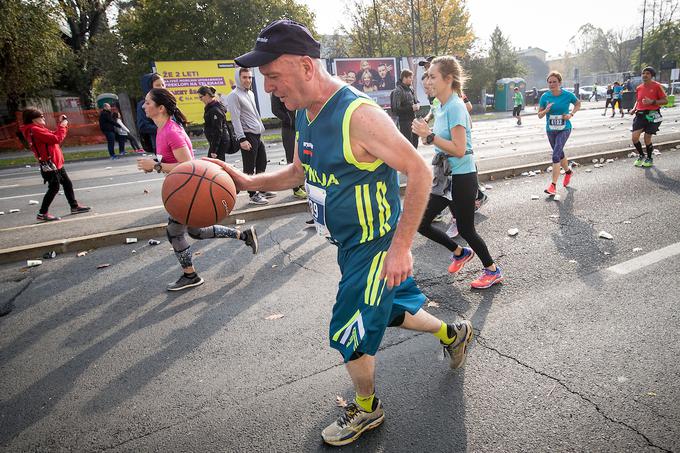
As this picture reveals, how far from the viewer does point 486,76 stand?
45.8m

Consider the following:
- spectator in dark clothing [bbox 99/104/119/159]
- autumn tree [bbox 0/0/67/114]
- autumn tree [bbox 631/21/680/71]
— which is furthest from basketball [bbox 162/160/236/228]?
autumn tree [bbox 631/21/680/71]

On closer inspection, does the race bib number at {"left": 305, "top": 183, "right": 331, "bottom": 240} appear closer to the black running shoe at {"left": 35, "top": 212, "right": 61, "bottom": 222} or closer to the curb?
the curb

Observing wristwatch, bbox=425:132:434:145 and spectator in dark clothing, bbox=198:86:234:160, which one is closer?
wristwatch, bbox=425:132:434:145

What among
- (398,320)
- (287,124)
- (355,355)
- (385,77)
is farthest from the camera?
(385,77)

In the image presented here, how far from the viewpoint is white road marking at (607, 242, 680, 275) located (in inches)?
173

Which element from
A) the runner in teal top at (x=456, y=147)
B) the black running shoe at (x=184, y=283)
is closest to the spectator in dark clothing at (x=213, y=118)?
the black running shoe at (x=184, y=283)

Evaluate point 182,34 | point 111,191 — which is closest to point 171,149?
point 111,191

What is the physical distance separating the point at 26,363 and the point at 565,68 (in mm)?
140934

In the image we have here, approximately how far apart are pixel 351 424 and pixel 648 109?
9880mm

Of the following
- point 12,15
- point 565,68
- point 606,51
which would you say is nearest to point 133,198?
point 12,15

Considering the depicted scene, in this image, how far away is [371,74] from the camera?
29.5 meters

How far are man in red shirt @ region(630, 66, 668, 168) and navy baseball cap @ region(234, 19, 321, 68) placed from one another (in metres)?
9.66

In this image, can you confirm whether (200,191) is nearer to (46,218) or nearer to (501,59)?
(46,218)

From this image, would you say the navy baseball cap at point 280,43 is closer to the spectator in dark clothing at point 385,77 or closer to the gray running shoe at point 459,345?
the gray running shoe at point 459,345
